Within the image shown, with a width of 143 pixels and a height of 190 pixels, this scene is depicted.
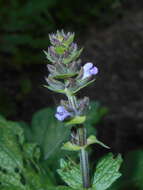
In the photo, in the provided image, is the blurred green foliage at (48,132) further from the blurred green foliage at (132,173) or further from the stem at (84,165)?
the stem at (84,165)

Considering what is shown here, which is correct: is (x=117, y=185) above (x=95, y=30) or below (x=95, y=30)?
below

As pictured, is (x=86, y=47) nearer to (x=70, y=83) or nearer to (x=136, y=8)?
(x=136, y=8)

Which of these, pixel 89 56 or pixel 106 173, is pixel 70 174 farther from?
pixel 89 56

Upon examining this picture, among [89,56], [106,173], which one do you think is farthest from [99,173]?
[89,56]

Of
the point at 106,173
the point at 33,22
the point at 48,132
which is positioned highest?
the point at 33,22

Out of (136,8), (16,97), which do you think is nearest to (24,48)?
(16,97)

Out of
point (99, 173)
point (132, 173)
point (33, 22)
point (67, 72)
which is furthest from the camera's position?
point (33, 22)

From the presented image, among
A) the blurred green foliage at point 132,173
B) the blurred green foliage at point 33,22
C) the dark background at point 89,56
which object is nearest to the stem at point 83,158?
the blurred green foliage at point 132,173
